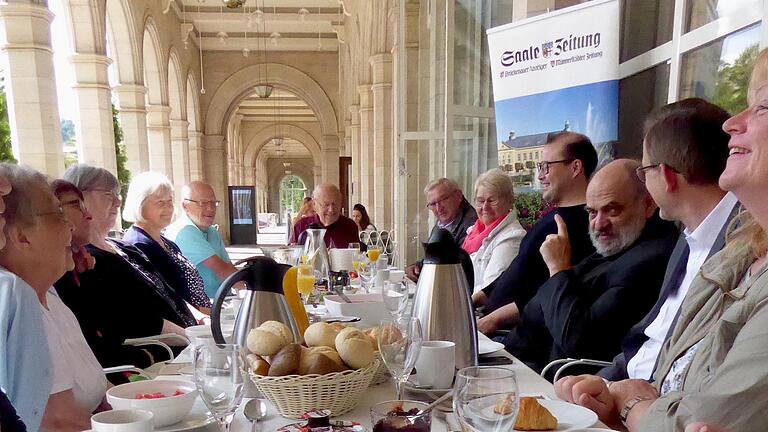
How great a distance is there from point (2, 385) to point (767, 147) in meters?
1.77

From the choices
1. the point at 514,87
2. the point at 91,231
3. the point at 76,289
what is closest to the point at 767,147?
the point at 76,289

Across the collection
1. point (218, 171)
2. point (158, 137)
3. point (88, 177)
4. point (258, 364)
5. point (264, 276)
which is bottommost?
point (258, 364)

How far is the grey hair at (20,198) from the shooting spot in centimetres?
139

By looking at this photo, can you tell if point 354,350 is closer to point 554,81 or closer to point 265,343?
point 265,343

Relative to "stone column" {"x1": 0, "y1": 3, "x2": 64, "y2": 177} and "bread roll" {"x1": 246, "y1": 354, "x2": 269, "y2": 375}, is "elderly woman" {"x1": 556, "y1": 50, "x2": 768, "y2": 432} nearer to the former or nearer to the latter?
"bread roll" {"x1": 246, "y1": 354, "x2": 269, "y2": 375}

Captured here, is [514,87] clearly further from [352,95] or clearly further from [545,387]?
[352,95]

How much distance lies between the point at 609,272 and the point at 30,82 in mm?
5326

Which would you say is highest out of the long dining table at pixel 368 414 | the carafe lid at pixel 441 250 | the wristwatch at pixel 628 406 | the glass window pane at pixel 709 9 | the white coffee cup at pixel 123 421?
the glass window pane at pixel 709 9

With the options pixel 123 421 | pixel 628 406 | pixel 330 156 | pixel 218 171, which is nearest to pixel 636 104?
pixel 628 406

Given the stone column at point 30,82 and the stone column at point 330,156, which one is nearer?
the stone column at point 30,82

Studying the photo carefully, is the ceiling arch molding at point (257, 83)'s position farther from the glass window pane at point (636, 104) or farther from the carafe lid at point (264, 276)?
the carafe lid at point (264, 276)

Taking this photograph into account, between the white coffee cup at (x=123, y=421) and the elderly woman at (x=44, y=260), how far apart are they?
1.65 ft

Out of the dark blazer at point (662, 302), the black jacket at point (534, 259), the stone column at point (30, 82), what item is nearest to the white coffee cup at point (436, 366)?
the dark blazer at point (662, 302)

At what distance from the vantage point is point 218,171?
55.9 ft
